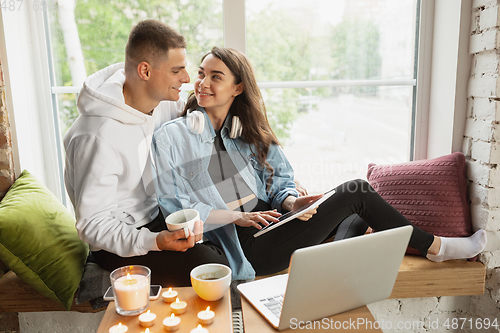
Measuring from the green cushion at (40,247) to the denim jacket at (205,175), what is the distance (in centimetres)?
39

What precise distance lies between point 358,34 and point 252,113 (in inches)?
28.1

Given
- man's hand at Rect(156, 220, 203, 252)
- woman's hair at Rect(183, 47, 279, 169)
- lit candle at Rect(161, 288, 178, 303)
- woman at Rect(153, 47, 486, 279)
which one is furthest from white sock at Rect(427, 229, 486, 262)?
lit candle at Rect(161, 288, 178, 303)

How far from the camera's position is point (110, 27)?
74.9 inches


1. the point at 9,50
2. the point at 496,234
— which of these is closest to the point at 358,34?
the point at 496,234

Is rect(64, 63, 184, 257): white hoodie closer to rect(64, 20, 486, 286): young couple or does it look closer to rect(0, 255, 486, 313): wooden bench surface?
rect(64, 20, 486, 286): young couple

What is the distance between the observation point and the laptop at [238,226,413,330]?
35.8 inches

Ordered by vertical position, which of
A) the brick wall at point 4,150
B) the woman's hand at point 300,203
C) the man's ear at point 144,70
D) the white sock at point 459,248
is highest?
the man's ear at point 144,70

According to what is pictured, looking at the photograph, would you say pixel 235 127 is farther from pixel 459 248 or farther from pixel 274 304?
pixel 459 248

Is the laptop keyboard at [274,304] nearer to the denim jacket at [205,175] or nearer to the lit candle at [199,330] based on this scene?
the lit candle at [199,330]

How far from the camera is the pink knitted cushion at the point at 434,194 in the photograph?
1.72m

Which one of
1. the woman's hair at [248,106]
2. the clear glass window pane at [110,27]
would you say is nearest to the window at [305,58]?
the clear glass window pane at [110,27]

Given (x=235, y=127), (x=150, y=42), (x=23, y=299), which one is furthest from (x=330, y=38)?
(x=23, y=299)

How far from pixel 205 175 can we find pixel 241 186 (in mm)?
188

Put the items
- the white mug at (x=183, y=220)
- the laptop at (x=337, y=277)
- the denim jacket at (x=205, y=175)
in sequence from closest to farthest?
the laptop at (x=337, y=277) → the white mug at (x=183, y=220) → the denim jacket at (x=205, y=175)
